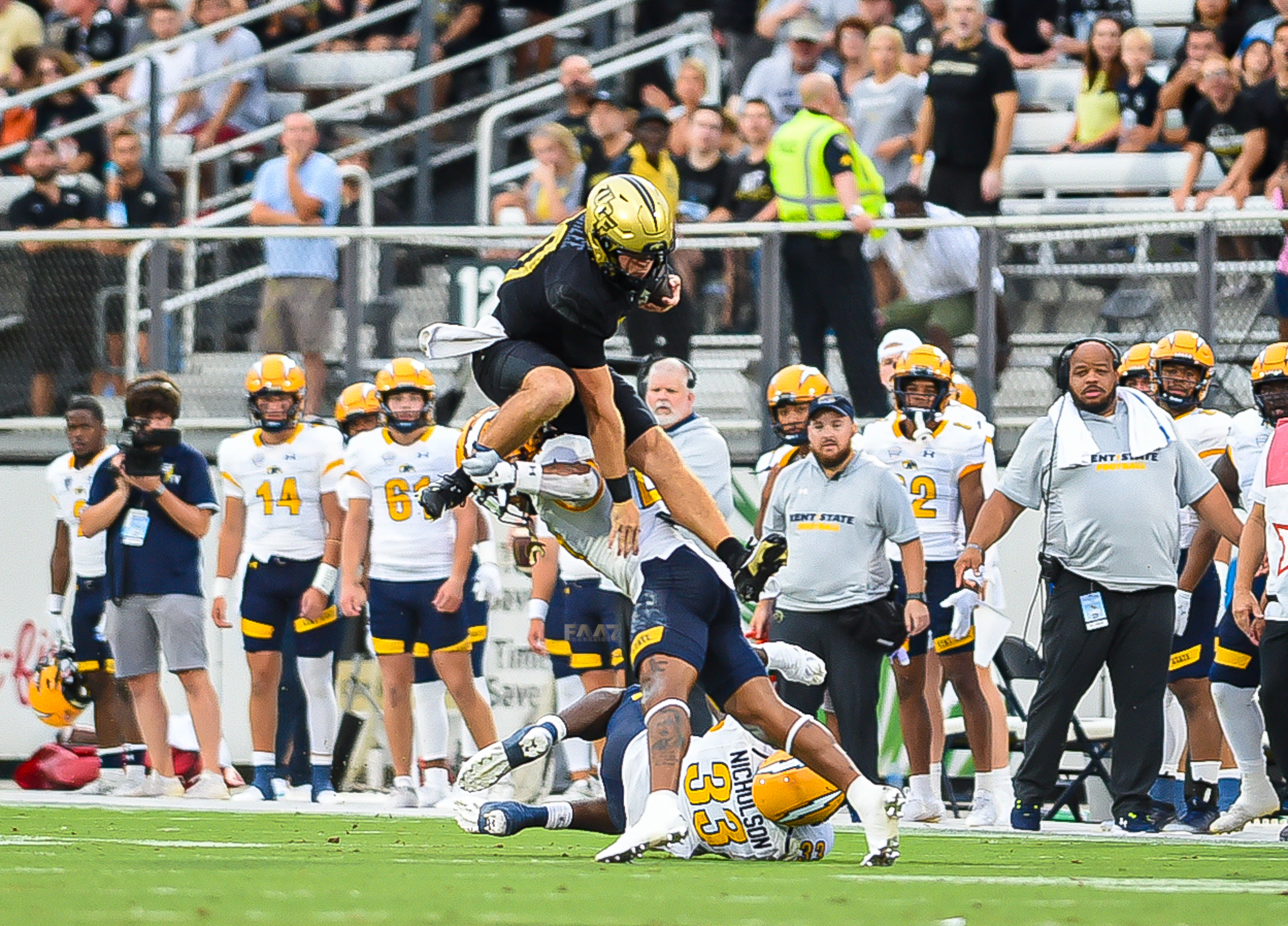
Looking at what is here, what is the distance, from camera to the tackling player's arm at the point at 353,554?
42.0ft

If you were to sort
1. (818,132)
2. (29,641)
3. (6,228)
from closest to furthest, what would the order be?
A: 1. (818,132)
2. (29,641)
3. (6,228)

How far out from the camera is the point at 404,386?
42.4 feet

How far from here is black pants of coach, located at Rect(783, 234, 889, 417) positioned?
13.4 m

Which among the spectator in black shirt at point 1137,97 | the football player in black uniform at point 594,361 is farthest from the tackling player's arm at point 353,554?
the spectator in black shirt at point 1137,97

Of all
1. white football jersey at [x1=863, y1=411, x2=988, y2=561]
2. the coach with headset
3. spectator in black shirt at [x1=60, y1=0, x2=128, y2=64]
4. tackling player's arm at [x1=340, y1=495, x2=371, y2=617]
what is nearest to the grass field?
the coach with headset

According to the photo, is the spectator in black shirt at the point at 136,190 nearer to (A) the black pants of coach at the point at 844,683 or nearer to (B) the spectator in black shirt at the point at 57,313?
(B) the spectator in black shirt at the point at 57,313

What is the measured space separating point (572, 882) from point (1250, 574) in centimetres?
472

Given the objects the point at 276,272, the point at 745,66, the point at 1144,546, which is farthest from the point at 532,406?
the point at 745,66

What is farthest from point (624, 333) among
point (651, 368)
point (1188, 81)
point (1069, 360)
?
point (1188, 81)

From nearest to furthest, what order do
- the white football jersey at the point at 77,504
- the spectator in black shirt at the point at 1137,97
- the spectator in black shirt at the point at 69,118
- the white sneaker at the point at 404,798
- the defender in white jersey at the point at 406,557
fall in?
the white sneaker at the point at 404,798
the defender in white jersey at the point at 406,557
the white football jersey at the point at 77,504
the spectator in black shirt at the point at 1137,97
the spectator in black shirt at the point at 69,118

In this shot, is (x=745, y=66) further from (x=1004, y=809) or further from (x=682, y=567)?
(x=682, y=567)

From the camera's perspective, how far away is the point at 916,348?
1232cm

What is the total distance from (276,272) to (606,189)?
6.73 metres

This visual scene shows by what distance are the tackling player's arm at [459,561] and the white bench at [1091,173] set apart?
15.4 feet
